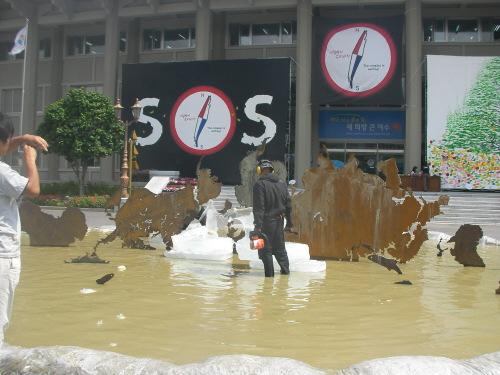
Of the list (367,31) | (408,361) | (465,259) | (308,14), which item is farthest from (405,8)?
(408,361)

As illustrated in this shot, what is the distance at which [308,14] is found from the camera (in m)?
27.8

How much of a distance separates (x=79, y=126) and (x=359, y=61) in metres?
13.6

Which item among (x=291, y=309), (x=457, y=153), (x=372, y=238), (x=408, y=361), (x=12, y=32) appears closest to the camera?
(x=408, y=361)

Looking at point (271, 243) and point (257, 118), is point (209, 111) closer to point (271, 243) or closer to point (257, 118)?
point (257, 118)

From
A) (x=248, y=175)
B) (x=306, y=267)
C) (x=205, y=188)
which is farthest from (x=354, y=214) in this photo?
(x=205, y=188)

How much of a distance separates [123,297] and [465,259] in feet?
17.9

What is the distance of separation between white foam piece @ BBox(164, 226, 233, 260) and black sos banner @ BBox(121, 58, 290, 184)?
18.1 metres

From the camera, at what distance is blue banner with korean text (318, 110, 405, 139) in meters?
29.1

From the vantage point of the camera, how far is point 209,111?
28.4 metres

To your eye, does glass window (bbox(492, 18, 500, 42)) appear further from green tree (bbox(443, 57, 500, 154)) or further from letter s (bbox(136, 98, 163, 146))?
letter s (bbox(136, 98, 163, 146))

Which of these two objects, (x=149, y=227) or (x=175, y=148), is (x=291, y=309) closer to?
(x=149, y=227)

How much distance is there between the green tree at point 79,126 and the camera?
83.5 ft

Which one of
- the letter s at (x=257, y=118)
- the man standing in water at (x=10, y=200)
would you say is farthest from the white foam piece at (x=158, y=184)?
the letter s at (x=257, y=118)

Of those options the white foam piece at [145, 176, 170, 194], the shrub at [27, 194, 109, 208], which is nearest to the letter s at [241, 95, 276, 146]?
the shrub at [27, 194, 109, 208]
